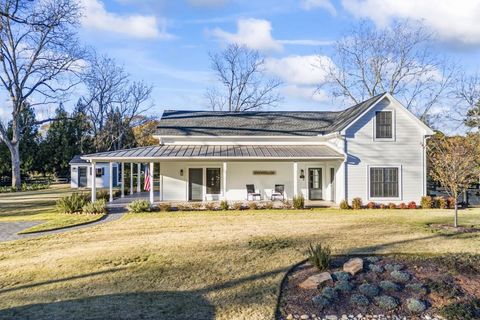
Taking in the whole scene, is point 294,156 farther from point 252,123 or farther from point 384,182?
point 252,123

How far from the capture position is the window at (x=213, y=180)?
21688mm

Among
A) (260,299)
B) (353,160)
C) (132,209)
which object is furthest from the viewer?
(353,160)

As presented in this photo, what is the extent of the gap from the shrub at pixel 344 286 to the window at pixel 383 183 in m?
13.6

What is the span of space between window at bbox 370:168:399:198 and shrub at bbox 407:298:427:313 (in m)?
14.0

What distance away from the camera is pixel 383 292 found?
706 cm

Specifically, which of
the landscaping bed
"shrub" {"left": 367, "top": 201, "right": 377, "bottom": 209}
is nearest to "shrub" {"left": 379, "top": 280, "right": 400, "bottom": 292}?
the landscaping bed

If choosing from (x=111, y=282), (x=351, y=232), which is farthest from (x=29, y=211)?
(x=351, y=232)

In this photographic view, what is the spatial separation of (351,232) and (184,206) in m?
8.97

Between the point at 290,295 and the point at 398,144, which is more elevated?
the point at 398,144

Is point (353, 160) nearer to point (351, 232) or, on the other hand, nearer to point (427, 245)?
point (351, 232)

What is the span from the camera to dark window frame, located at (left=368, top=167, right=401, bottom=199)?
19.9 meters

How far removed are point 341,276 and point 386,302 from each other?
121cm

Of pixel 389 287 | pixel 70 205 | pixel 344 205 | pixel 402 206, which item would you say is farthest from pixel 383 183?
pixel 70 205

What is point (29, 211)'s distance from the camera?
1819 centimetres
